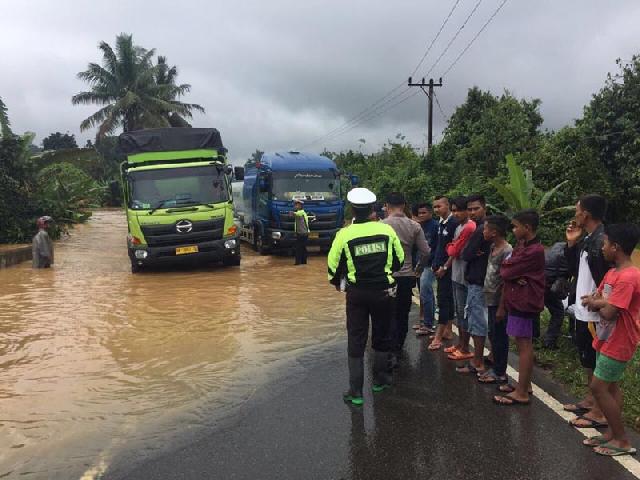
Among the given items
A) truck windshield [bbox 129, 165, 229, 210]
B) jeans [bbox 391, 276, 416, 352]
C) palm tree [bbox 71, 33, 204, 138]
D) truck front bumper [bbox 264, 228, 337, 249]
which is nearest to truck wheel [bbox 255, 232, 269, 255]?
truck front bumper [bbox 264, 228, 337, 249]

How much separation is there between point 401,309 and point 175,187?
8.22 metres

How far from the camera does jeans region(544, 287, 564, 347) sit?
664 cm

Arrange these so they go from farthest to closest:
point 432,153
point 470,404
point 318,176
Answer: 1. point 432,153
2. point 318,176
3. point 470,404

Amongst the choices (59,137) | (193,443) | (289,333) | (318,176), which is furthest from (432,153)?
(59,137)

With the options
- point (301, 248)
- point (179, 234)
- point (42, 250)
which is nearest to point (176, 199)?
point (179, 234)

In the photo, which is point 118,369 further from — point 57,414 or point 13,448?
point 13,448

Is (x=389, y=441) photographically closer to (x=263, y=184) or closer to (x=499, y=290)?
(x=499, y=290)

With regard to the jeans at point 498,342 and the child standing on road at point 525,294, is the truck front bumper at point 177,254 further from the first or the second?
the child standing on road at point 525,294

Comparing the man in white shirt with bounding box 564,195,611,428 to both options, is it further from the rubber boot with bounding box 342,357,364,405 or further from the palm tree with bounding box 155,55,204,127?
the palm tree with bounding box 155,55,204,127

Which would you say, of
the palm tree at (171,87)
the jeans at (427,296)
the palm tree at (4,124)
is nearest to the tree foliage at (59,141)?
the palm tree at (171,87)

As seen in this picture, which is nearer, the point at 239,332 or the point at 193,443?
the point at 193,443

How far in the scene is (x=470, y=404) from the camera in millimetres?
5031

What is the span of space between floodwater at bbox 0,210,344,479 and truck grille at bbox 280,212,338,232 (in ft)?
7.88

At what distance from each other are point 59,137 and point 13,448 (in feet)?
268
